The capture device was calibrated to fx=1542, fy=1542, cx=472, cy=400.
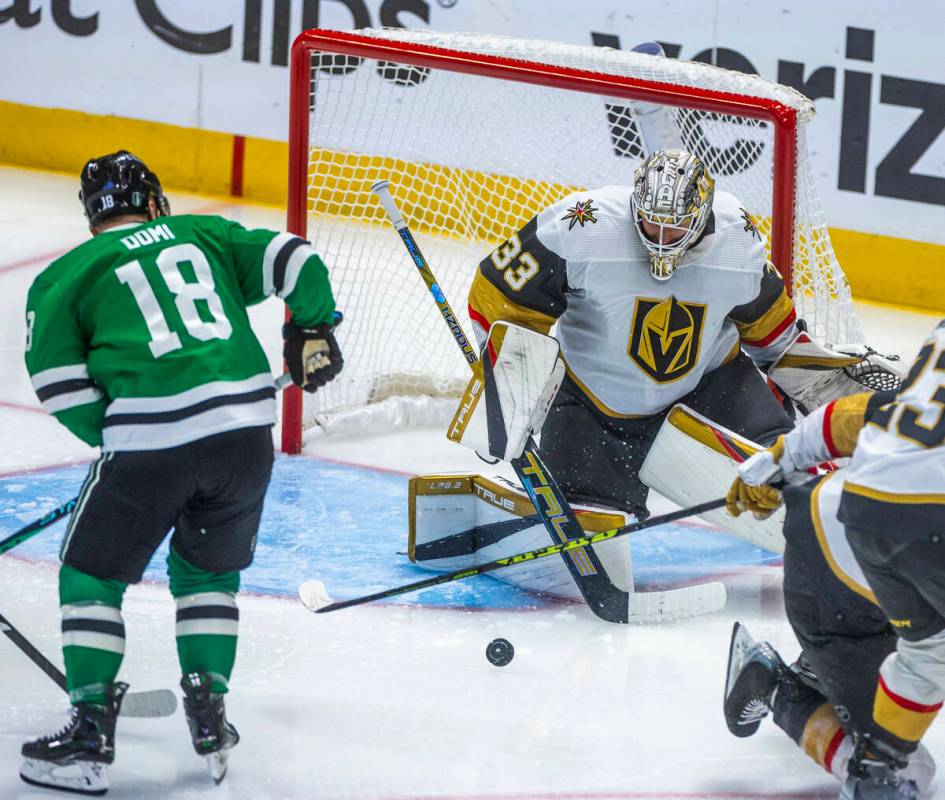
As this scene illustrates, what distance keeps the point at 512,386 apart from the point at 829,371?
79 cm

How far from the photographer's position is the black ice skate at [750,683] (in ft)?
8.50

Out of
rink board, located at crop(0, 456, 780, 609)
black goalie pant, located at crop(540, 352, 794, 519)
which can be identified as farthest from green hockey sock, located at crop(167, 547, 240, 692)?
black goalie pant, located at crop(540, 352, 794, 519)

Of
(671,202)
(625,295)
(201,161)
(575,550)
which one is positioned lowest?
(201,161)

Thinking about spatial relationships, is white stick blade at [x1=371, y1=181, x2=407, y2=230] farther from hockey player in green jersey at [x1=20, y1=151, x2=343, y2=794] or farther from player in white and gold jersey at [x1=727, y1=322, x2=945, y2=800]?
player in white and gold jersey at [x1=727, y1=322, x2=945, y2=800]

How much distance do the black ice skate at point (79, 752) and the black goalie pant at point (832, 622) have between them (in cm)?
108

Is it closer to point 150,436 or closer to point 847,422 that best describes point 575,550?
point 847,422

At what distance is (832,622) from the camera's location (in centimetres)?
241

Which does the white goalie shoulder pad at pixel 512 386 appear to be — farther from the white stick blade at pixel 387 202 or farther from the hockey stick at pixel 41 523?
the hockey stick at pixel 41 523

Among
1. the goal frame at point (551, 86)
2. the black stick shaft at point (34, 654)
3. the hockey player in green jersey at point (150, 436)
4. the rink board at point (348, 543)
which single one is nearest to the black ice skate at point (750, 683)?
the rink board at point (348, 543)

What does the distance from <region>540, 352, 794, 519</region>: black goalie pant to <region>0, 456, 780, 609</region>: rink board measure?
248 millimetres

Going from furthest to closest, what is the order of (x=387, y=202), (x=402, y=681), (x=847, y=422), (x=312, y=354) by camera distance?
(x=387, y=202) < (x=402, y=681) < (x=312, y=354) < (x=847, y=422)

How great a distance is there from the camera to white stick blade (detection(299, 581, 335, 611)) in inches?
120

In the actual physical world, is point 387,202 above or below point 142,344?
below

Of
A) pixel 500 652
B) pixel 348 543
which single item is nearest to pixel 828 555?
pixel 500 652
